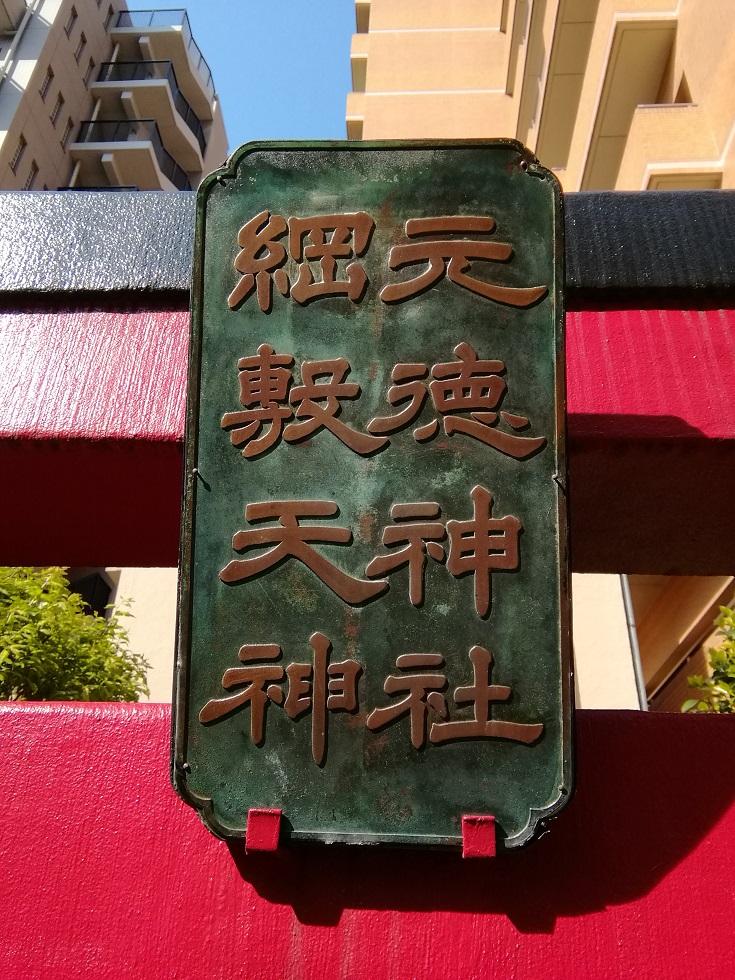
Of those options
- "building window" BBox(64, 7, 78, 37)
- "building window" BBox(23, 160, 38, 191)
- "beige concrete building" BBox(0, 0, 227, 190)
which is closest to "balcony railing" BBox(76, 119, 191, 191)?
"beige concrete building" BBox(0, 0, 227, 190)

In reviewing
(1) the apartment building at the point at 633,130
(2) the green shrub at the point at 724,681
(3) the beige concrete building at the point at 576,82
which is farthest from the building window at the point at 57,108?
(2) the green shrub at the point at 724,681

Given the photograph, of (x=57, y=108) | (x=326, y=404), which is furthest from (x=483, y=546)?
(x=57, y=108)

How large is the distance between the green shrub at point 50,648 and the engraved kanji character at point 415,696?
5.20m

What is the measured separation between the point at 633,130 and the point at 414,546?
7.33m

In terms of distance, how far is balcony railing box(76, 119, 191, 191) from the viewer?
66.4ft

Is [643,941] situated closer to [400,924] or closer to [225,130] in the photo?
[400,924]

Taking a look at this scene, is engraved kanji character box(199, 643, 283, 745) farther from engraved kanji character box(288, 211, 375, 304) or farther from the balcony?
the balcony

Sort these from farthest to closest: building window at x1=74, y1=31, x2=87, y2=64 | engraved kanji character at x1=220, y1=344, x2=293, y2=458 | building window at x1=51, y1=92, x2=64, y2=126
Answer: building window at x1=74, y1=31, x2=87, y2=64
building window at x1=51, y1=92, x2=64, y2=126
engraved kanji character at x1=220, y1=344, x2=293, y2=458

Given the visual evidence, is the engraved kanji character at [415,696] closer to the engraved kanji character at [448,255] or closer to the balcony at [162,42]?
the engraved kanji character at [448,255]

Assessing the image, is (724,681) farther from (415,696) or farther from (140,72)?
(140,72)

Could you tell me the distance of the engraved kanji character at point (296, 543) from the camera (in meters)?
1.79

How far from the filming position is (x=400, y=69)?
1644cm

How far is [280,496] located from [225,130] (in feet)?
86.7

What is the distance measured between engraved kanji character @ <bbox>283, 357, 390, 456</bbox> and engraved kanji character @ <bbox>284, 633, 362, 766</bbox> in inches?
17.2
